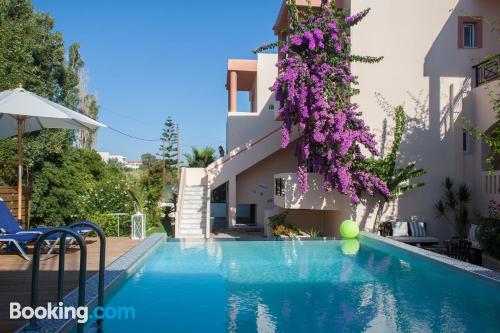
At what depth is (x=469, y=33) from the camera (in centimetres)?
1439

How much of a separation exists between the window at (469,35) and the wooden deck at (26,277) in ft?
41.5

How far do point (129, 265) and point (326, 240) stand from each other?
669 cm

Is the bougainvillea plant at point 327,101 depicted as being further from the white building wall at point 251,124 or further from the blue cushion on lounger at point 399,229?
the white building wall at point 251,124

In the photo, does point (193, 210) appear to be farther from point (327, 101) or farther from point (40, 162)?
point (327, 101)

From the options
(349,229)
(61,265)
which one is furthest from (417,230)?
(61,265)

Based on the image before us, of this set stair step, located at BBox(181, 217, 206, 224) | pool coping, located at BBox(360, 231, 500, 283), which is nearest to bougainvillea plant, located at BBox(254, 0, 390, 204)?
pool coping, located at BBox(360, 231, 500, 283)

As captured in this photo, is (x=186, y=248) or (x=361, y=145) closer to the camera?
(x=186, y=248)

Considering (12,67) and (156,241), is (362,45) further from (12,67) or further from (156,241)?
(12,67)

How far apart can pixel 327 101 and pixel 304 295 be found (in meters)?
7.13

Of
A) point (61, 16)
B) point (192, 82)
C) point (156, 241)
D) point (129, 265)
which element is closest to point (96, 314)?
point (129, 265)

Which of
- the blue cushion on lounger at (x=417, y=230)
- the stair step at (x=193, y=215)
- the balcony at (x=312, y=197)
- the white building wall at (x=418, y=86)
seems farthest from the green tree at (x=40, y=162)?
the blue cushion on lounger at (x=417, y=230)

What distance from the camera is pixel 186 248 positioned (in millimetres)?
12320

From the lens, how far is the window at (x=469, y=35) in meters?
14.3

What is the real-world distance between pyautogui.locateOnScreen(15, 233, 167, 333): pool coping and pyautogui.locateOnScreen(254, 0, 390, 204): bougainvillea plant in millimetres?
5319
